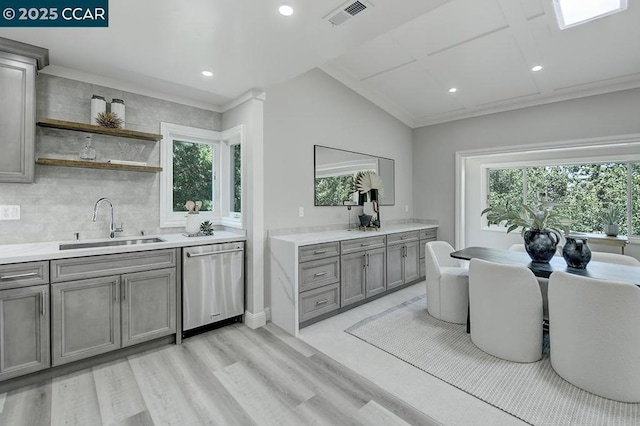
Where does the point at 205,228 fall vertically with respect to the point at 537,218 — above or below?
below

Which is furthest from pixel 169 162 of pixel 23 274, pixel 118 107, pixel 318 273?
pixel 318 273

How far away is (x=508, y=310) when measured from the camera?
2.39m

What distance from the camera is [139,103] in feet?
10.1

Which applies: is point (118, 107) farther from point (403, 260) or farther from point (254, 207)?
point (403, 260)

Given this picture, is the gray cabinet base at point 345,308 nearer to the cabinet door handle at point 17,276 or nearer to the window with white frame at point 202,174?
the window with white frame at point 202,174

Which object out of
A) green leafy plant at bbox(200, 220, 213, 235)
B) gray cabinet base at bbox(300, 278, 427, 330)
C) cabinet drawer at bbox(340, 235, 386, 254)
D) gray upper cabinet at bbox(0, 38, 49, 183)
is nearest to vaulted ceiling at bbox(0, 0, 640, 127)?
gray upper cabinet at bbox(0, 38, 49, 183)

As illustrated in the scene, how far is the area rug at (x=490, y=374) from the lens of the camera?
6.03 feet

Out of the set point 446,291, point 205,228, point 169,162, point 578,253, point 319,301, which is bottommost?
point 319,301

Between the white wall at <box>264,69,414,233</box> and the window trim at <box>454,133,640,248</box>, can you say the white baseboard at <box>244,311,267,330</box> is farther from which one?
the window trim at <box>454,133,640,248</box>

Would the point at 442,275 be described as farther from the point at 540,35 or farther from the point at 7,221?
the point at 7,221

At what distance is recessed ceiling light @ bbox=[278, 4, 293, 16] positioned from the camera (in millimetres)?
1919

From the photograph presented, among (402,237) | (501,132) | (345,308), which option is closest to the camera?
(345,308)

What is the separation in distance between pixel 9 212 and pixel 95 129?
962 millimetres

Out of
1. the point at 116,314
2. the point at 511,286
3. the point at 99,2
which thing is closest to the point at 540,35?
the point at 511,286
